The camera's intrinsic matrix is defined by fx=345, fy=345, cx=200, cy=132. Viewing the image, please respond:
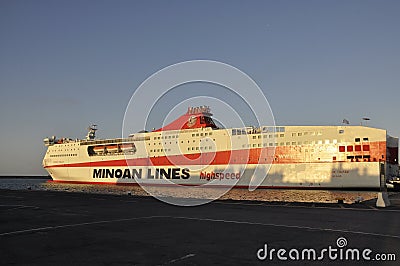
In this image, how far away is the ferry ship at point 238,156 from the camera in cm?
5297

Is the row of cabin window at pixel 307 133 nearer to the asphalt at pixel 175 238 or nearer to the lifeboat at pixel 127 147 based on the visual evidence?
the lifeboat at pixel 127 147

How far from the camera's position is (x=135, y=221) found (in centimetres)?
1408

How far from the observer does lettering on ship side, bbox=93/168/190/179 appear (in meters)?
67.2

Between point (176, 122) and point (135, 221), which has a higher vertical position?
point (176, 122)

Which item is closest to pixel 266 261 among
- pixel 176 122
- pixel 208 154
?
pixel 208 154

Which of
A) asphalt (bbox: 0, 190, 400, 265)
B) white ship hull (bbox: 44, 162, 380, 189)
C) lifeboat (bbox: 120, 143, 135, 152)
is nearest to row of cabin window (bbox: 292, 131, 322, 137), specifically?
white ship hull (bbox: 44, 162, 380, 189)

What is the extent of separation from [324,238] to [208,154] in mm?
55297

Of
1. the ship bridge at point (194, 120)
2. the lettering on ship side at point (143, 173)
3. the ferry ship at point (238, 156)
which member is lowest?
the lettering on ship side at point (143, 173)

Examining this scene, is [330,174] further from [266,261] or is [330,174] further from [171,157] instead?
[266,261]

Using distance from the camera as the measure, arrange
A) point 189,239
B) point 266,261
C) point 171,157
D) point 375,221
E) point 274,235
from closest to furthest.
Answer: point 266,261, point 189,239, point 274,235, point 375,221, point 171,157
